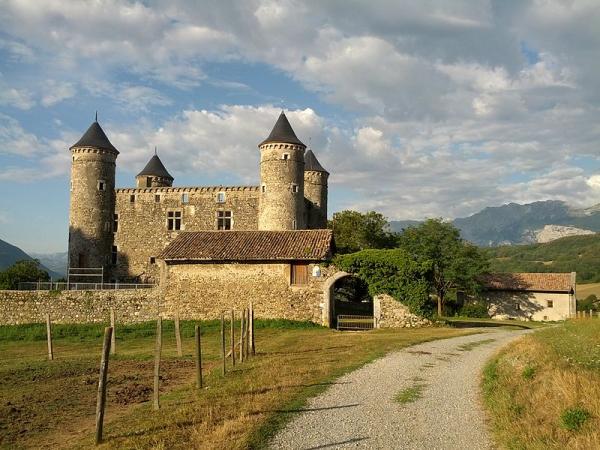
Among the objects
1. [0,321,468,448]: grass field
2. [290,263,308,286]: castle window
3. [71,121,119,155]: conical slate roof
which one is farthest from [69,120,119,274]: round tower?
[290,263,308,286]: castle window

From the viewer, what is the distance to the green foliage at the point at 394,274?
28391 mm

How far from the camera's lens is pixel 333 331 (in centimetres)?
2692

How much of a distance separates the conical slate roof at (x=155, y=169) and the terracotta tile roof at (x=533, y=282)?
34.8m

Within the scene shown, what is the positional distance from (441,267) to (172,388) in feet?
131

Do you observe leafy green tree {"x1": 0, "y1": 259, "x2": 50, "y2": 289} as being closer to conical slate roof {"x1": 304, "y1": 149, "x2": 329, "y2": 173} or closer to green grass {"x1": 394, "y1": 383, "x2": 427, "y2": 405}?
conical slate roof {"x1": 304, "y1": 149, "x2": 329, "y2": 173}

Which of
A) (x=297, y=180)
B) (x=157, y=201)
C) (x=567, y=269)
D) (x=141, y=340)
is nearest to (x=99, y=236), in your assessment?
(x=157, y=201)

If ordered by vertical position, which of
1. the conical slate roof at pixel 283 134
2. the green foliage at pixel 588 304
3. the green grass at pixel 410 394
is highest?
the conical slate roof at pixel 283 134

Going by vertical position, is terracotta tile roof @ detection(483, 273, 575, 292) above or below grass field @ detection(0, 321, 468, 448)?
above

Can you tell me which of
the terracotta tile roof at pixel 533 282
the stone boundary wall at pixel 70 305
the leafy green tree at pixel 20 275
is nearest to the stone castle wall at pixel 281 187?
the stone boundary wall at pixel 70 305

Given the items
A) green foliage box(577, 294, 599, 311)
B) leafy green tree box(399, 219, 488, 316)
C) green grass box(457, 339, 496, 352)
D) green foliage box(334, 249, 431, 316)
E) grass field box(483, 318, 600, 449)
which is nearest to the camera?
grass field box(483, 318, 600, 449)

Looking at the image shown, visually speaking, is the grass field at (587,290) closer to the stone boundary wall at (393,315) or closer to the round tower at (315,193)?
the round tower at (315,193)

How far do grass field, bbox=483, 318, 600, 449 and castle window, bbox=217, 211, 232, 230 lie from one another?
34911 millimetres

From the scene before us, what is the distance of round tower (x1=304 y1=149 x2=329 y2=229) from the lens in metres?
49.8

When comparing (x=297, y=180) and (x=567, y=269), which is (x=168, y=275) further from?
(x=567, y=269)
